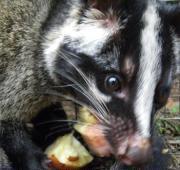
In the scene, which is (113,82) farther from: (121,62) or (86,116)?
(86,116)

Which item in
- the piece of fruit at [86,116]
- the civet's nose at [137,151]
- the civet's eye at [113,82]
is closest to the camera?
the civet's nose at [137,151]

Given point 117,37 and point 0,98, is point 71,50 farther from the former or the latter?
point 0,98

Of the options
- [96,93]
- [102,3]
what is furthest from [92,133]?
[102,3]

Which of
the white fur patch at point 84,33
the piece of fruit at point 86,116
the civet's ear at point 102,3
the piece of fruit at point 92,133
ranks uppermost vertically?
the civet's ear at point 102,3

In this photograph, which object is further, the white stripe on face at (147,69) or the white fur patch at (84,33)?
the white fur patch at (84,33)

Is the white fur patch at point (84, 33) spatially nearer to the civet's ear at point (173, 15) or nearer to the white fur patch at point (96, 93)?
the white fur patch at point (96, 93)

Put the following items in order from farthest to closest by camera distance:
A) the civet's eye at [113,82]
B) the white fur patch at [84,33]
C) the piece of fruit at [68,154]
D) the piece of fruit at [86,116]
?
the piece of fruit at [68,154]
the piece of fruit at [86,116]
the white fur patch at [84,33]
the civet's eye at [113,82]

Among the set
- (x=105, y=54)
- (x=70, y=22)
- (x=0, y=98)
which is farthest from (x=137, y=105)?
(x=0, y=98)

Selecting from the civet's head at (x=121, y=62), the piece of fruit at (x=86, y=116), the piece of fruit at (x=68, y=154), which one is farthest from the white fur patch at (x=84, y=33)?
the piece of fruit at (x=68, y=154)
